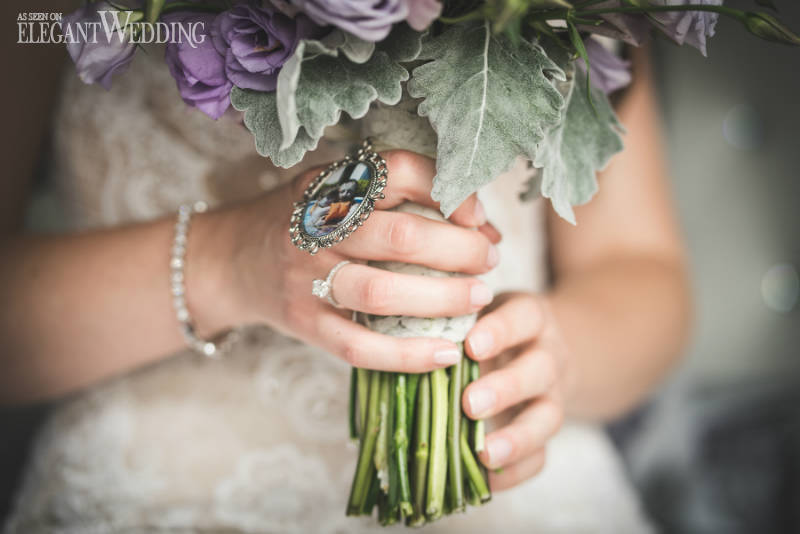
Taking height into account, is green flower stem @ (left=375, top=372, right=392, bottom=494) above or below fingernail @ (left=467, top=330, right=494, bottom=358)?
below

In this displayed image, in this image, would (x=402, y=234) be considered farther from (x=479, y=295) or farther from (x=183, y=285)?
(x=183, y=285)

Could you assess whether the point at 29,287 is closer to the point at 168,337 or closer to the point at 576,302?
the point at 168,337

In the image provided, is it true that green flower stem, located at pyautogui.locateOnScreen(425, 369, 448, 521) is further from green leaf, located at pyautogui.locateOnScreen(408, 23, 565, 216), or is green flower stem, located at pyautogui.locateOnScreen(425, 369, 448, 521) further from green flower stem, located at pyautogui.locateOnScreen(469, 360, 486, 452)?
green leaf, located at pyautogui.locateOnScreen(408, 23, 565, 216)

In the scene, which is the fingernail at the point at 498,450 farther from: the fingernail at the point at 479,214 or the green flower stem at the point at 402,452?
the fingernail at the point at 479,214

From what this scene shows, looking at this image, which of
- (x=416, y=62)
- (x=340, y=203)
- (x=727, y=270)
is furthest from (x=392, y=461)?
(x=727, y=270)

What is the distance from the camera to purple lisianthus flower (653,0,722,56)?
0.37 metres

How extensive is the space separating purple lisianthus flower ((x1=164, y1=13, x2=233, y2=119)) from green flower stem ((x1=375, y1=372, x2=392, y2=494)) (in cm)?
27

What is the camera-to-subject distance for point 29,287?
69 centimetres

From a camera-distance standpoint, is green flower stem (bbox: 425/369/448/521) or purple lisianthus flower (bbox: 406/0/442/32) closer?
purple lisianthus flower (bbox: 406/0/442/32)

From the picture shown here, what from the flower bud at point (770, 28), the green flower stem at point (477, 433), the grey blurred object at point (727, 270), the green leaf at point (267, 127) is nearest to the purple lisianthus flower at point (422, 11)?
the green leaf at point (267, 127)

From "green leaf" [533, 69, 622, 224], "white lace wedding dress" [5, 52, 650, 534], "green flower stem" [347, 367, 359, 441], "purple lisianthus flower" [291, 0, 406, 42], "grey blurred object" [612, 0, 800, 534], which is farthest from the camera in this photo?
"grey blurred object" [612, 0, 800, 534]

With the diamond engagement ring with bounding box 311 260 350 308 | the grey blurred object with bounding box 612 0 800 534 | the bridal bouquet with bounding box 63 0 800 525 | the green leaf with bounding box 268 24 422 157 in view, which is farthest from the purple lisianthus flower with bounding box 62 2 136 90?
the grey blurred object with bounding box 612 0 800 534

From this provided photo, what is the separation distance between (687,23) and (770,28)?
53mm

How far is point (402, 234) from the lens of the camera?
466mm
